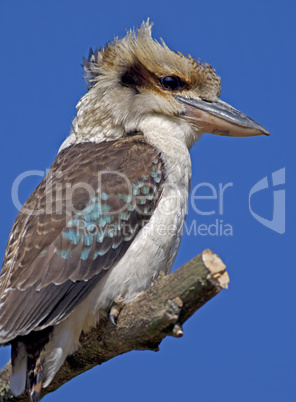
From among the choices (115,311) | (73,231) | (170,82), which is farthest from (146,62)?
(115,311)

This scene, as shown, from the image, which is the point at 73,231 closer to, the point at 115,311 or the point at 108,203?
the point at 108,203

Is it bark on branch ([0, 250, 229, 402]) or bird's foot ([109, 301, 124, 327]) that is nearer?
bark on branch ([0, 250, 229, 402])

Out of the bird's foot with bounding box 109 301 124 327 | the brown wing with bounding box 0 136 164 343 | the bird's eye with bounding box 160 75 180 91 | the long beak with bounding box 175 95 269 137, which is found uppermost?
the bird's eye with bounding box 160 75 180 91

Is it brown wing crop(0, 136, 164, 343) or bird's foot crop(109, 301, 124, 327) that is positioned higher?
brown wing crop(0, 136, 164, 343)

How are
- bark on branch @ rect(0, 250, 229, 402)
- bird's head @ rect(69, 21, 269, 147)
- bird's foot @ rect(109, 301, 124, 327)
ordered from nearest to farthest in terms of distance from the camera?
bark on branch @ rect(0, 250, 229, 402), bird's foot @ rect(109, 301, 124, 327), bird's head @ rect(69, 21, 269, 147)

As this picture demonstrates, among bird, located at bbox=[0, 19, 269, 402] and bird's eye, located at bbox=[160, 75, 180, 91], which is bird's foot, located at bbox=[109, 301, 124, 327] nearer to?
bird, located at bbox=[0, 19, 269, 402]

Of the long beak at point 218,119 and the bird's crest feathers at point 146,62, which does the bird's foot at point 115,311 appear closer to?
the long beak at point 218,119

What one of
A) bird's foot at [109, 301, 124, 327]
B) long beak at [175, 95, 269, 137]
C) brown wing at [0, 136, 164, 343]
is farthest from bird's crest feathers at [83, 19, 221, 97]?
bird's foot at [109, 301, 124, 327]
